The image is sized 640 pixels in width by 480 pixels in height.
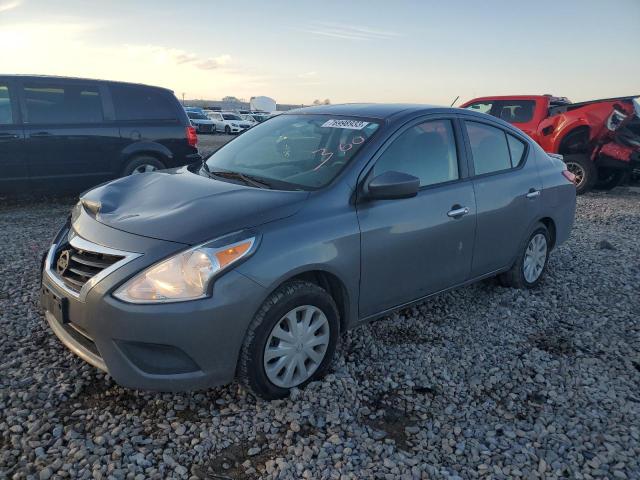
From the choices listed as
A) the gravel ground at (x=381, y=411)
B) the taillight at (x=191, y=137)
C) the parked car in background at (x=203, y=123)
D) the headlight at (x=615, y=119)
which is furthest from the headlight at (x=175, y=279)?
the parked car in background at (x=203, y=123)

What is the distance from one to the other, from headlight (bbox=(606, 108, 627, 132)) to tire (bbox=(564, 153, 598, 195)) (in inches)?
26.9

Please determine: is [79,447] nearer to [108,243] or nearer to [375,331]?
[108,243]

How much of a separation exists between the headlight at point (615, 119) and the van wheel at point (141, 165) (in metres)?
8.04

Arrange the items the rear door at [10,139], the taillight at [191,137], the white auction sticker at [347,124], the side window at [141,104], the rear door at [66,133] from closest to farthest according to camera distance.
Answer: the white auction sticker at [347,124]
the rear door at [10,139]
the rear door at [66,133]
the side window at [141,104]
the taillight at [191,137]

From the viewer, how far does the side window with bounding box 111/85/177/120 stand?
7.46 m

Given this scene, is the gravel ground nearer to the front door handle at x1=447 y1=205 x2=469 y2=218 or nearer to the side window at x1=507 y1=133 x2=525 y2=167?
the front door handle at x1=447 y1=205 x2=469 y2=218

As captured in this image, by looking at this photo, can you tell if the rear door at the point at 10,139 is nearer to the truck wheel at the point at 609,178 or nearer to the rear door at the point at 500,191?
the rear door at the point at 500,191

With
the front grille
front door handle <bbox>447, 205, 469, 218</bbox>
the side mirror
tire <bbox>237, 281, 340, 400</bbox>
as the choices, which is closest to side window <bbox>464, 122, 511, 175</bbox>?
front door handle <bbox>447, 205, 469, 218</bbox>

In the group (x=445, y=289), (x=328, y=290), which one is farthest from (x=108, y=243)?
(x=445, y=289)

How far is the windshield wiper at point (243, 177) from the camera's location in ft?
10.7

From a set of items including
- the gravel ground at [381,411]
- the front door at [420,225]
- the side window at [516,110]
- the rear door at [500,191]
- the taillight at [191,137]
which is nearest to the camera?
the gravel ground at [381,411]

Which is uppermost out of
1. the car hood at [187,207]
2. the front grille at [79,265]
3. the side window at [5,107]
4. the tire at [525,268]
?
the side window at [5,107]

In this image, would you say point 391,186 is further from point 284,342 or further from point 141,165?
point 141,165

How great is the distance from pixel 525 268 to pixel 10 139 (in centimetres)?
643
